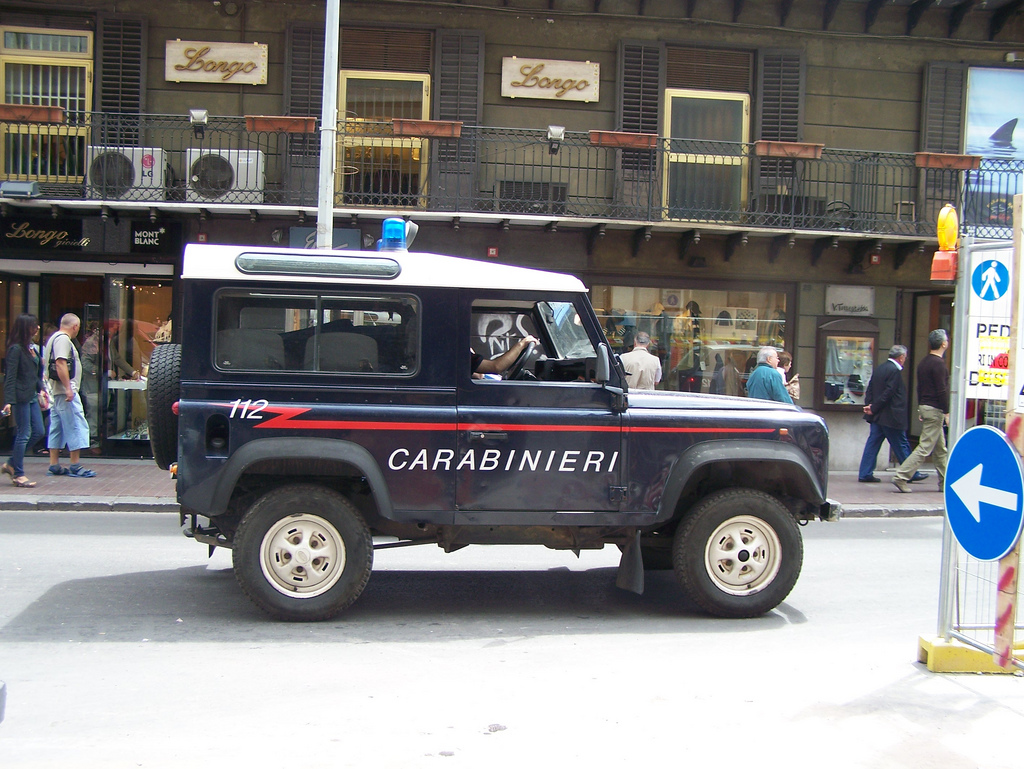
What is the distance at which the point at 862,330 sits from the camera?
14.0 metres

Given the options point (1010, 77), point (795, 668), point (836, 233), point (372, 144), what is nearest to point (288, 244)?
point (372, 144)

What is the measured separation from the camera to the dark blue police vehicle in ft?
18.0

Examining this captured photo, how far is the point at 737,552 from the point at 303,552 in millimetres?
2699

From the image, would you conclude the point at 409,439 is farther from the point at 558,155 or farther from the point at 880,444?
the point at 880,444

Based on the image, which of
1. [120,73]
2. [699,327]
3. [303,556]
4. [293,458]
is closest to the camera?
[293,458]

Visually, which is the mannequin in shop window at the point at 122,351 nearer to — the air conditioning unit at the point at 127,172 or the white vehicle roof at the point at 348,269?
the air conditioning unit at the point at 127,172

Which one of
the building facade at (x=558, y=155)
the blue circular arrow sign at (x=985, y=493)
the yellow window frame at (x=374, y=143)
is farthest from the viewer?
the yellow window frame at (x=374, y=143)

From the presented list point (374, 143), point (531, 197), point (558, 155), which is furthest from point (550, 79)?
point (374, 143)

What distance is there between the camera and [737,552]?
583 cm

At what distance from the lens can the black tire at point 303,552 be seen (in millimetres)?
5469

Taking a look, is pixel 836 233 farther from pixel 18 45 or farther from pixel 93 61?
pixel 18 45

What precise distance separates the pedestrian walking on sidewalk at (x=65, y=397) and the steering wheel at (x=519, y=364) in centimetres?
698

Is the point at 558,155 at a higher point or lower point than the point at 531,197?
higher

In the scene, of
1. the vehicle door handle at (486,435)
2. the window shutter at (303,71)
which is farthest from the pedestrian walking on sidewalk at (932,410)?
the window shutter at (303,71)
